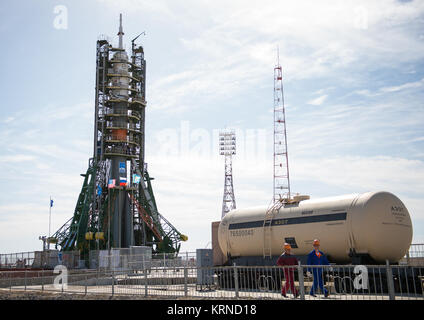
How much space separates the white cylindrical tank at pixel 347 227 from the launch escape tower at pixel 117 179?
3429 centimetres

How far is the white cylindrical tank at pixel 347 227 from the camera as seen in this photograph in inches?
842

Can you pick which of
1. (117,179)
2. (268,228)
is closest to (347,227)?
(268,228)

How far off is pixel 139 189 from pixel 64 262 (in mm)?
14796

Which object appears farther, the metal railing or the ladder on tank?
the ladder on tank

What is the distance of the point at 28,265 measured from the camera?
50.0 metres

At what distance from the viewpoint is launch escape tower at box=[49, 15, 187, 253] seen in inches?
2265

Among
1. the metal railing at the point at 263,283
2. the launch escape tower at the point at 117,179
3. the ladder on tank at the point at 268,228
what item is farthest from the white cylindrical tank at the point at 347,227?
the launch escape tower at the point at 117,179

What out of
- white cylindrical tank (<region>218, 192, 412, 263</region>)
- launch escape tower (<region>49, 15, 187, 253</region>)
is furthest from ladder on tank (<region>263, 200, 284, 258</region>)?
launch escape tower (<region>49, 15, 187, 253</region>)

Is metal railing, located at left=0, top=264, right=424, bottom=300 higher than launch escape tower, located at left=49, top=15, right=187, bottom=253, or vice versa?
launch escape tower, located at left=49, top=15, right=187, bottom=253

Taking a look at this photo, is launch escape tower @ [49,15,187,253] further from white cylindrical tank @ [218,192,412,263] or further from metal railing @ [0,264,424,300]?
white cylindrical tank @ [218,192,412,263]

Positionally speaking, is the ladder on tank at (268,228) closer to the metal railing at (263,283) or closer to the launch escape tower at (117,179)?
the metal railing at (263,283)

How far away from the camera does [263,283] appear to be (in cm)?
2511

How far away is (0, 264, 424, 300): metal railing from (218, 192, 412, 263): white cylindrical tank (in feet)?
3.60
